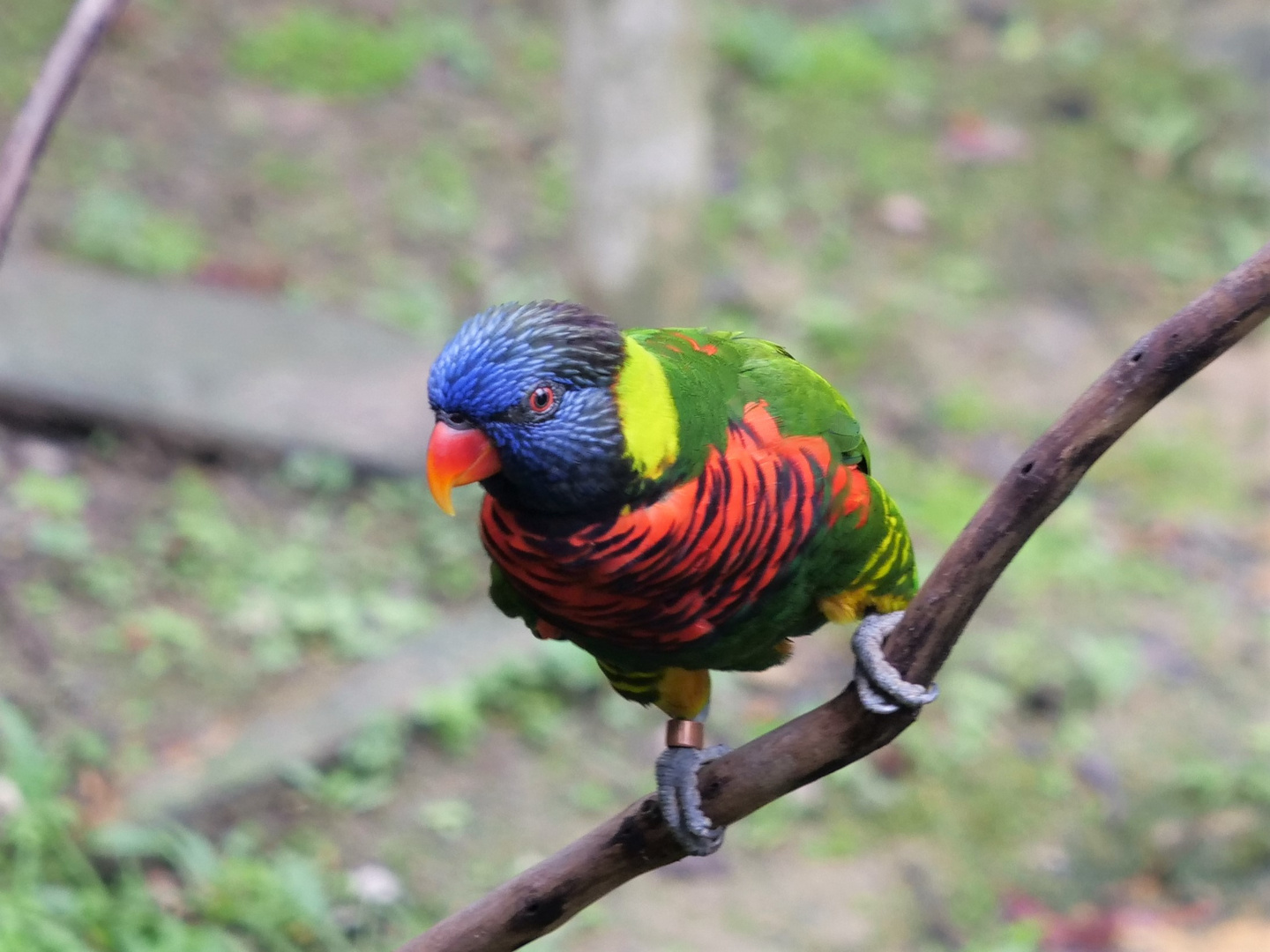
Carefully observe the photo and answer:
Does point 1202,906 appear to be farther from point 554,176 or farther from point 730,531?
point 554,176

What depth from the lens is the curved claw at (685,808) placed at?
189 cm

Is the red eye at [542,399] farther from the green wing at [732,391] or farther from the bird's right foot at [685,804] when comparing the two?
the bird's right foot at [685,804]

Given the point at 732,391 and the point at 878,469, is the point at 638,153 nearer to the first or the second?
the point at 878,469

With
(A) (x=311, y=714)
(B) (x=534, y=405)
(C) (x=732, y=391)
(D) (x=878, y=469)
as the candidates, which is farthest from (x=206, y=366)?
(B) (x=534, y=405)

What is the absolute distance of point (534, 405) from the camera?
1.57m

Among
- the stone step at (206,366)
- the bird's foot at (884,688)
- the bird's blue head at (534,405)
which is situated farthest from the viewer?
the stone step at (206,366)

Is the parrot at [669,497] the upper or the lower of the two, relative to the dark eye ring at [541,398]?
lower

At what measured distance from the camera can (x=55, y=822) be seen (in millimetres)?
2789

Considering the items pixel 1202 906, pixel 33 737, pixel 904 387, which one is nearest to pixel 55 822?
pixel 33 737

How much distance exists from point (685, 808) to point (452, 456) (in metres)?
0.68

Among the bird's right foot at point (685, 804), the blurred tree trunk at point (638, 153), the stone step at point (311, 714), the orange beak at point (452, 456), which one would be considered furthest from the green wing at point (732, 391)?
the blurred tree trunk at point (638, 153)

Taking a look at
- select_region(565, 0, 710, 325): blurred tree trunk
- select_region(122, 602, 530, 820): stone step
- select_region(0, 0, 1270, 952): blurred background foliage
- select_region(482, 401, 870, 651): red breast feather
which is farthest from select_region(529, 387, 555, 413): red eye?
select_region(565, 0, 710, 325): blurred tree trunk

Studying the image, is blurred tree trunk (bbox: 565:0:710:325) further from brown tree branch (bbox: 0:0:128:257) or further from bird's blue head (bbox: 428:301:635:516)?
bird's blue head (bbox: 428:301:635:516)

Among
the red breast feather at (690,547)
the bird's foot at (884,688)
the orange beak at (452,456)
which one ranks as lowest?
the bird's foot at (884,688)
